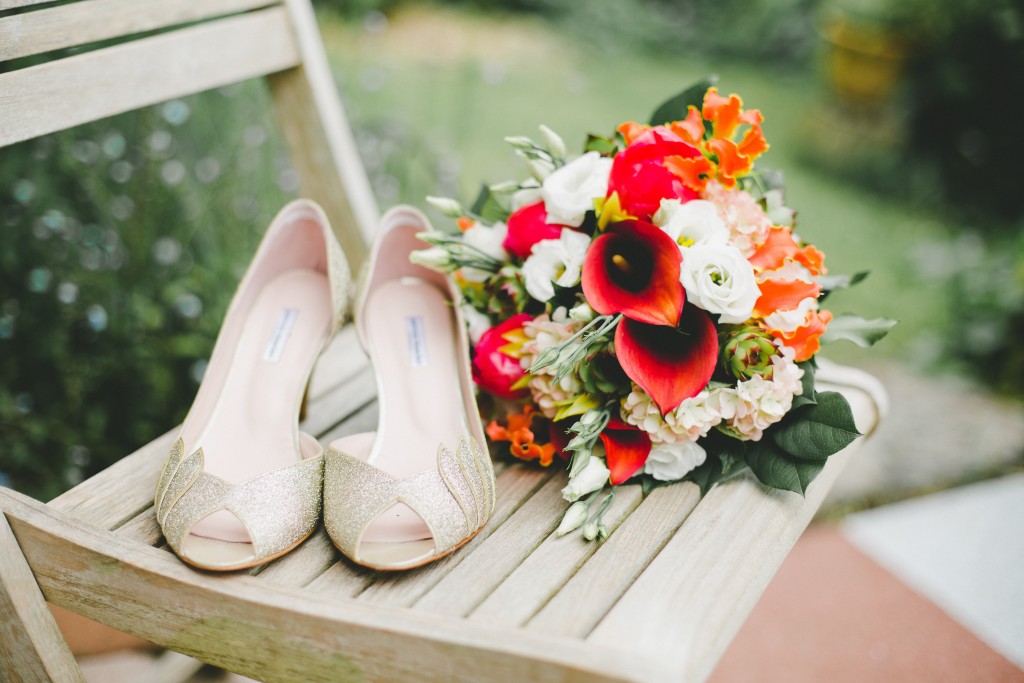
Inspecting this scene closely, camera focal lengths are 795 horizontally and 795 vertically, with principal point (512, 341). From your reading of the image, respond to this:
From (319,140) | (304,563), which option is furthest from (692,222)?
(319,140)

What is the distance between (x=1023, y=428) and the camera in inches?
69.7

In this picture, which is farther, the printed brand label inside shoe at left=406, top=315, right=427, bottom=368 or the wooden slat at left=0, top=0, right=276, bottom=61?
the printed brand label inside shoe at left=406, top=315, right=427, bottom=368

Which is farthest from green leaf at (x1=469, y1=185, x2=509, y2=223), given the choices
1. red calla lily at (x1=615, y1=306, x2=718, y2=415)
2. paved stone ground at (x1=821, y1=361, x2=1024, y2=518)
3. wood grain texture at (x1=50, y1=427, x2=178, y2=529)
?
paved stone ground at (x1=821, y1=361, x2=1024, y2=518)

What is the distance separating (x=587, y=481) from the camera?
817mm

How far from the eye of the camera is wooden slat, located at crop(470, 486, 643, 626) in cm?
70

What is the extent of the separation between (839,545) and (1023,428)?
59 centimetres

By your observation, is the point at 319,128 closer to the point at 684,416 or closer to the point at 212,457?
the point at 212,457

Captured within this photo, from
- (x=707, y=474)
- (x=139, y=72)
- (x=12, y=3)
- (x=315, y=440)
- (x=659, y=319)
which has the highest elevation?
(x=12, y=3)

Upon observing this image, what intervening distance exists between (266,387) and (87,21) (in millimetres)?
495

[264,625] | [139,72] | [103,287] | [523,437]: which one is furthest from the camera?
[103,287]

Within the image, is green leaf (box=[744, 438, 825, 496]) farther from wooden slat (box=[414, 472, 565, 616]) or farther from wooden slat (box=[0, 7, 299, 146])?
wooden slat (box=[0, 7, 299, 146])

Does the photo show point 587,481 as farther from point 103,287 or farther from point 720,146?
point 103,287

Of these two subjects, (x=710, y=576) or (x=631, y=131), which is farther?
(x=631, y=131)

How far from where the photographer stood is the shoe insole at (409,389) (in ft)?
2.56
